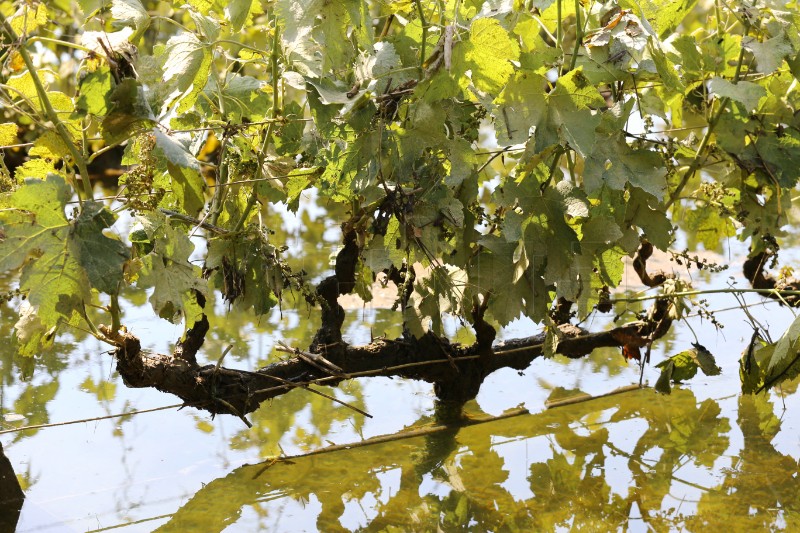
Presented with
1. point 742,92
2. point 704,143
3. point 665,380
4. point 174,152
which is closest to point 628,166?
point 742,92

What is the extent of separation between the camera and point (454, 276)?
5.50ft

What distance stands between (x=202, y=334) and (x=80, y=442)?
12.1 inches

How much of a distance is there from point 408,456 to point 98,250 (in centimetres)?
70

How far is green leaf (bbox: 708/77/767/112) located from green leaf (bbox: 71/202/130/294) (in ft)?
3.15

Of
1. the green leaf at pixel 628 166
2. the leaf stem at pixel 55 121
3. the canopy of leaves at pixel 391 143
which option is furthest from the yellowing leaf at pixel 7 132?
the green leaf at pixel 628 166

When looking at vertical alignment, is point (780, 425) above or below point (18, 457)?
above

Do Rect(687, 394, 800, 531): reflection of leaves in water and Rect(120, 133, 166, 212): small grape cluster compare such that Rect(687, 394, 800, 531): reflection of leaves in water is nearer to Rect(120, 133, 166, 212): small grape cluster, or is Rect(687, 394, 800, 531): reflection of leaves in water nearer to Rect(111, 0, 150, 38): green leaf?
Rect(120, 133, 166, 212): small grape cluster

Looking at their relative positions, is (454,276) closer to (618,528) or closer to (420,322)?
(420,322)

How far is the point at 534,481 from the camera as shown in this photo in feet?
5.10

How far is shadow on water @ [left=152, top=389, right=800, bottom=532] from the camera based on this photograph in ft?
4.67

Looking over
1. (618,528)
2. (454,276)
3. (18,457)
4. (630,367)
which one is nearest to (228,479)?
(18,457)

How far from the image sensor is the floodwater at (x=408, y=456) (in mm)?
1431

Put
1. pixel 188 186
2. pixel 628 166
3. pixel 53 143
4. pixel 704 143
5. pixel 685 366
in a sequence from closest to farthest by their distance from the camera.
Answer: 1. pixel 53 143
2. pixel 188 186
3. pixel 628 166
4. pixel 704 143
5. pixel 685 366

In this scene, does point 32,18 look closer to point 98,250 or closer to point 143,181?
point 143,181
